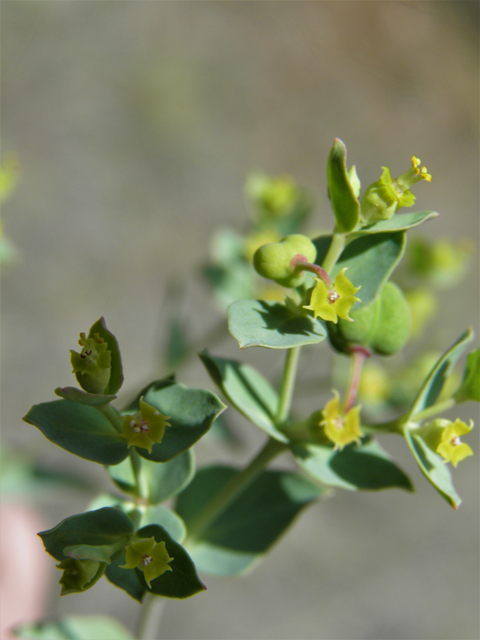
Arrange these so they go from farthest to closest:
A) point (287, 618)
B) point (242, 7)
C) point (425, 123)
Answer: point (425, 123)
point (242, 7)
point (287, 618)

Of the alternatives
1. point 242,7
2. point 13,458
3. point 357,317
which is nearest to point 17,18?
point 242,7

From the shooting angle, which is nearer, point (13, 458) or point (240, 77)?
point (13, 458)

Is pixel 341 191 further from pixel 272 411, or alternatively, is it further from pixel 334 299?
pixel 272 411

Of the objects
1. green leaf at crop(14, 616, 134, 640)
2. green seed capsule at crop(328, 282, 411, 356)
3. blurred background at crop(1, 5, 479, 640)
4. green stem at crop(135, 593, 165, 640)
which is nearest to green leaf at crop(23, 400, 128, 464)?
green seed capsule at crop(328, 282, 411, 356)

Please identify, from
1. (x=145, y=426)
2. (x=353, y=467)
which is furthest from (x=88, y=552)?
Result: (x=353, y=467)

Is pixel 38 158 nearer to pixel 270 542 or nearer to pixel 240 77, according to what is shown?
pixel 240 77

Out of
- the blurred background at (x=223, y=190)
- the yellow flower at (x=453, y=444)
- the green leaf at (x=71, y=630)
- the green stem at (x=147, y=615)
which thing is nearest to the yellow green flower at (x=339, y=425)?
the yellow flower at (x=453, y=444)

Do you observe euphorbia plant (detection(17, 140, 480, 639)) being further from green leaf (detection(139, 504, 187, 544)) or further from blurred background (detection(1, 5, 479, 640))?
blurred background (detection(1, 5, 479, 640))
